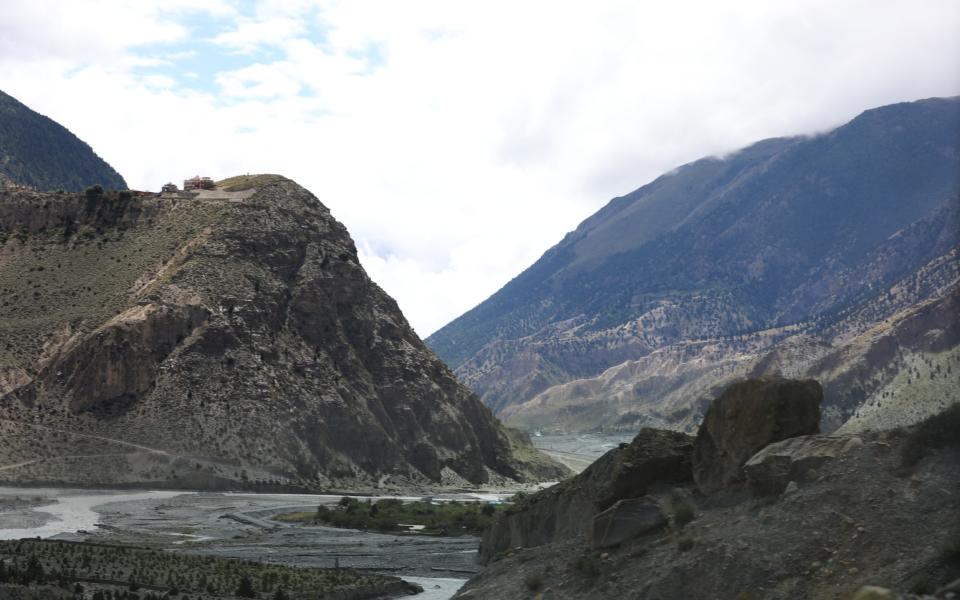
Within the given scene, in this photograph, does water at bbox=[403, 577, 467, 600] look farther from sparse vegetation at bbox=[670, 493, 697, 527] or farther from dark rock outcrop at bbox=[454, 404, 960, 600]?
sparse vegetation at bbox=[670, 493, 697, 527]

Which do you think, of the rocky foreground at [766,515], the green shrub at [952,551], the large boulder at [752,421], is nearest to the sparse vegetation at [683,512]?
the rocky foreground at [766,515]

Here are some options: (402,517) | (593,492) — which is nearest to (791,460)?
(593,492)

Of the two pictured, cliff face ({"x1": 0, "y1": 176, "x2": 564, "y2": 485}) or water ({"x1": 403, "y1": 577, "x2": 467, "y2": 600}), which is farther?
cliff face ({"x1": 0, "y1": 176, "x2": 564, "y2": 485})

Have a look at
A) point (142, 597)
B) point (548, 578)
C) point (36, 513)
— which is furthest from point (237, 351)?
point (548, 578)

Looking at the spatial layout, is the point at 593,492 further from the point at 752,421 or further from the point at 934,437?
the point at 934,437

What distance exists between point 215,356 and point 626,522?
404ft

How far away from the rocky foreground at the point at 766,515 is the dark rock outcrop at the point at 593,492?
8cm

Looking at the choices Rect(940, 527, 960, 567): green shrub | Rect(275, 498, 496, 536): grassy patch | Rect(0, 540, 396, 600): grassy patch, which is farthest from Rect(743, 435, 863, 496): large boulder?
Rect(275, 498, 496, 536): grassy patch

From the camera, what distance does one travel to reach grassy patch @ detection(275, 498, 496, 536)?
3915 inches

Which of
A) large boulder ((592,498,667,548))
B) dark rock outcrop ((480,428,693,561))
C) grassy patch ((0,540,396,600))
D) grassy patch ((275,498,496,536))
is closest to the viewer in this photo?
large boulder ((592,498,667,548))

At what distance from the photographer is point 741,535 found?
3441 centimetres

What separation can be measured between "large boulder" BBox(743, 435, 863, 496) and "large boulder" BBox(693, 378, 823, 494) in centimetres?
125

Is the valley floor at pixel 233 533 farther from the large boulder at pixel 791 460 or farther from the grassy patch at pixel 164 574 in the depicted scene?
the large boulder at pixel 791 460

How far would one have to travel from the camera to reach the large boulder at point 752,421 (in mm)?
38938
